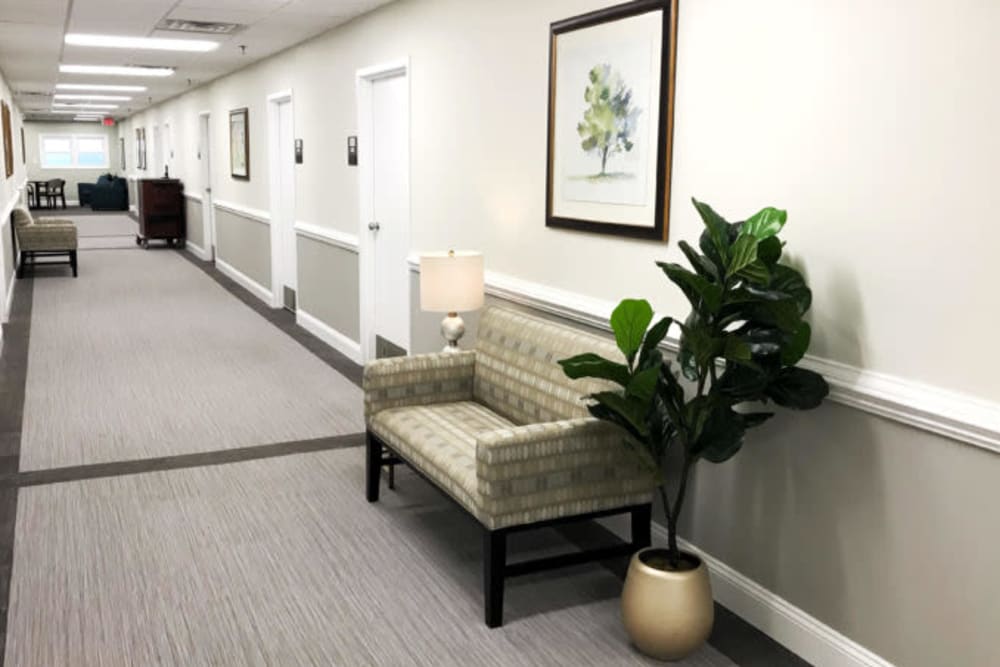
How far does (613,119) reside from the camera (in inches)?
133

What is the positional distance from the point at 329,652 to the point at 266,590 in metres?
0.49

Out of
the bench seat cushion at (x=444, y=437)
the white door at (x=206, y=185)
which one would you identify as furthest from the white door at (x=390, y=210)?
the white door at (x=206, y=185)

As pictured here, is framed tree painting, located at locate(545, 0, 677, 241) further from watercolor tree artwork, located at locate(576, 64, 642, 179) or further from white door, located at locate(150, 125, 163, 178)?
white door, located at locate(150, 125, 163, 178)

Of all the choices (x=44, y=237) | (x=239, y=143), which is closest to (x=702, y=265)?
(x=239, y=143)

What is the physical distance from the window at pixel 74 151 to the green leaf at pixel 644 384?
2614 cm

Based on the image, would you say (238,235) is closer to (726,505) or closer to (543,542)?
(543,542)

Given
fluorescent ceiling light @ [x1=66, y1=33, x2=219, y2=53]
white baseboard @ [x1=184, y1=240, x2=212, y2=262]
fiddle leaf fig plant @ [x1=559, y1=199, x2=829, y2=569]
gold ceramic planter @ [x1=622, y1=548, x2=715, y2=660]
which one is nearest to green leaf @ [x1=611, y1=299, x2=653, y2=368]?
fiddle leaf fig plant @ [x1=559, y1=199, x2=829, y2=569]

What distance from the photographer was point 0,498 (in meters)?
3.89

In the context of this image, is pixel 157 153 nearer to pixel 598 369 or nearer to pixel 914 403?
pixel 598 369

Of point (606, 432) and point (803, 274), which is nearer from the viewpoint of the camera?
point (803, 274)

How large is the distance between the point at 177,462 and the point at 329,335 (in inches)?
116

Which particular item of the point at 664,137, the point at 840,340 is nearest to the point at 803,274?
the point at 840,340

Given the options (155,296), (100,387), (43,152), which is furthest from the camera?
(43,152)

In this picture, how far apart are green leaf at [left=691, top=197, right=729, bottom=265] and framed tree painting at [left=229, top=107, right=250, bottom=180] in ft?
25.8
